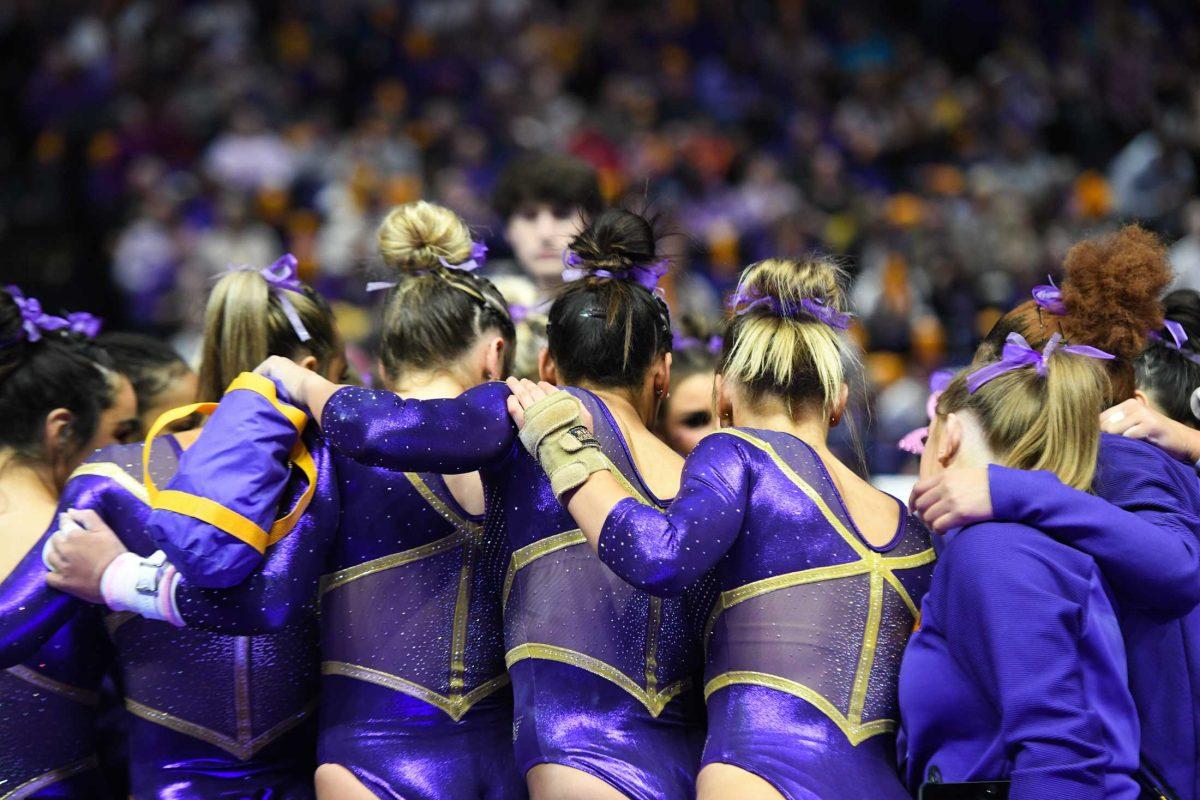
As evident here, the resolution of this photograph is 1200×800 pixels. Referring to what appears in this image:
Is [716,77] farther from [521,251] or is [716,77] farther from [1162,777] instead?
[1162,777]

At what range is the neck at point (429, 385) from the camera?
2760 mm

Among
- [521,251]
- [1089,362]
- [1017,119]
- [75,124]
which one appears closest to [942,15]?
[1017,119]

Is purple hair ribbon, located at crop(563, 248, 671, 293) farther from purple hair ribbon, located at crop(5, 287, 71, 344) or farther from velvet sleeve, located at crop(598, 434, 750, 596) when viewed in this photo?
purple hair ribbon, located at crop(5, 287, 71, 344)

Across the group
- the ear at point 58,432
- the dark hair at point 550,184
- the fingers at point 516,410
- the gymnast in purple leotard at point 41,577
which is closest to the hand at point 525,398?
the fingers at point 516,410

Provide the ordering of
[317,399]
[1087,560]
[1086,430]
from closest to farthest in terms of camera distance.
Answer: [1087,560], [1086,430], [317,399]

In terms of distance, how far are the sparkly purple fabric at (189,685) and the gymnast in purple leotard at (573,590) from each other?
0.40 m

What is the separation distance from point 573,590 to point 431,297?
2.36ft

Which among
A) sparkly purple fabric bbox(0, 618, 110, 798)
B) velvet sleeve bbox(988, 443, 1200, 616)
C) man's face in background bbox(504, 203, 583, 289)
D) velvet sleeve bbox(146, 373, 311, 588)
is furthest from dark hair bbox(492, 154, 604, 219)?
velvet sleeve bbox(988, 443, 1200, 616)

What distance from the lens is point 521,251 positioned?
4.75 metres

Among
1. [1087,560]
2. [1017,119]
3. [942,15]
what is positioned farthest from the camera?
[942,15]

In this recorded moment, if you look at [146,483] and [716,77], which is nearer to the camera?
[146,483]

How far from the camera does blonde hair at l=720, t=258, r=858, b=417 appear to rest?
2.57m

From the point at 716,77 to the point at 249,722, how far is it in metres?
9.23

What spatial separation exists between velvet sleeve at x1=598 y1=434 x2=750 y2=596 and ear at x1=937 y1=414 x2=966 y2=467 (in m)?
0.39
